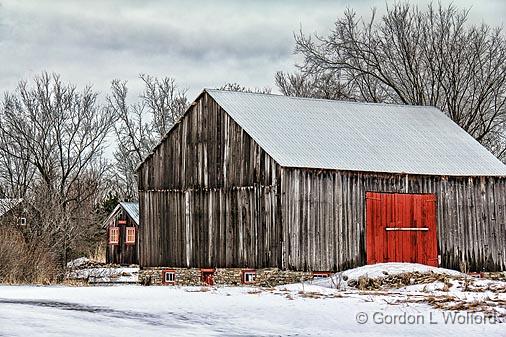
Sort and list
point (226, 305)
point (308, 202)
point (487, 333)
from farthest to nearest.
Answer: point (308, 202), point (226, 305), point (487, 333)

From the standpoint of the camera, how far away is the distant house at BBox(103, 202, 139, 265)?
186 ft

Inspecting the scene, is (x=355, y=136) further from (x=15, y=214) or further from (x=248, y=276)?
(x=15, y=214)

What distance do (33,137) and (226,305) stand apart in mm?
39298

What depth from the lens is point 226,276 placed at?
30484 mm

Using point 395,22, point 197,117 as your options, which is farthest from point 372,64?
point 197,117

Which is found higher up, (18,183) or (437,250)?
(18,183)

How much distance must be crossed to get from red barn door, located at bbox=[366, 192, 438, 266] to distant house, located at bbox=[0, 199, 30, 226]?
41.0 ft

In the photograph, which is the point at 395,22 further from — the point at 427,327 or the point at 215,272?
the point at 427,327

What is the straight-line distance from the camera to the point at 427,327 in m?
14.7

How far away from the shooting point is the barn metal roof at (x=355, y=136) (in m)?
30.4

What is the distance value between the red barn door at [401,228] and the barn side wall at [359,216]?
0.80ft

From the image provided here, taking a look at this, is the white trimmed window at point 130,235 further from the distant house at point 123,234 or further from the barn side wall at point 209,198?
the barn side wall at point 209,198

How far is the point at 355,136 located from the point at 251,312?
56.6 feet

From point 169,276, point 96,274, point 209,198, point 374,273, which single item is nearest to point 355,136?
point 209,198
